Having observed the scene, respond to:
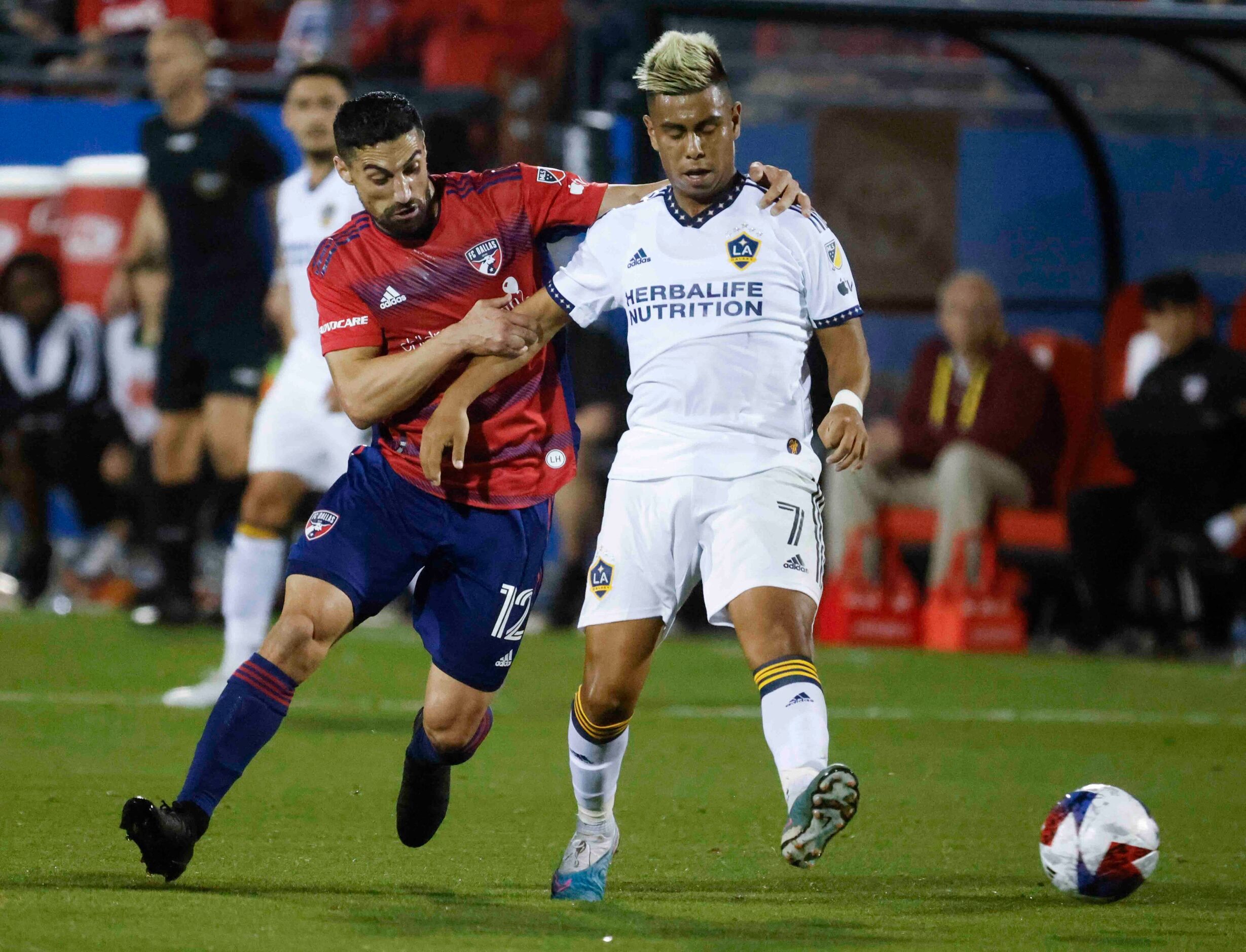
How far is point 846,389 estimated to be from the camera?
455 cm

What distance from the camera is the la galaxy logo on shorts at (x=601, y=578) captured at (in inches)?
179

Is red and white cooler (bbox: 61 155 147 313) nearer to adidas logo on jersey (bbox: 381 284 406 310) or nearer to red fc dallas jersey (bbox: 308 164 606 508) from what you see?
red fc dallas jersey (bbox: 308 164 606 508)

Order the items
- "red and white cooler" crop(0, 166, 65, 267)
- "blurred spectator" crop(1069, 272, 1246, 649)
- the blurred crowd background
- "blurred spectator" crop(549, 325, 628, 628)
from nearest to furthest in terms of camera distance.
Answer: "blurred spectator" crop(1069, 272, 1246, 649), the blurred crowd background, "blurred spectator" crop(549, 325, 628, 628), "red and white cooler" crop(0, 166, 65, 267)

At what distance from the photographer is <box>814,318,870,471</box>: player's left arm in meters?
4.34

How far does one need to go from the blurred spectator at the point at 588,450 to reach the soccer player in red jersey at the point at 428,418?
18.3 feet

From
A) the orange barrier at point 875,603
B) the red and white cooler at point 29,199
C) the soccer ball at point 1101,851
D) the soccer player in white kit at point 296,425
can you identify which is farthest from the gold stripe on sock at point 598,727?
the red and white cooler at point 29,199

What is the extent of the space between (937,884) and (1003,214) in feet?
27.4

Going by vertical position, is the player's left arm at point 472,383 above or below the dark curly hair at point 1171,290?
below

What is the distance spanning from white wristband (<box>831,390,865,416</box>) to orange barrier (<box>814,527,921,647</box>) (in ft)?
Answer: 21.2

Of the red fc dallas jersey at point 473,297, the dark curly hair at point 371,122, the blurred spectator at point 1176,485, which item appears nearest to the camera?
the dark curly hair at point 371,122

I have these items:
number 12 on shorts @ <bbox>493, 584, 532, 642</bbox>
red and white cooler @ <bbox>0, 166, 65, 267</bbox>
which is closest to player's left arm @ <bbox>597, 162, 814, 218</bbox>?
number 12 on shorts @ <bbox>493, 584, 532, 642</bbox>

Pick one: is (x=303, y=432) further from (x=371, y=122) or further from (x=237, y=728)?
(x=237, y=728)

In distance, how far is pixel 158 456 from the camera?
10.6m

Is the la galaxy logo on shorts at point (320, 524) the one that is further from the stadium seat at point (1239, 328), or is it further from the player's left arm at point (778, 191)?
the stadium seat at point (1239, 328)
